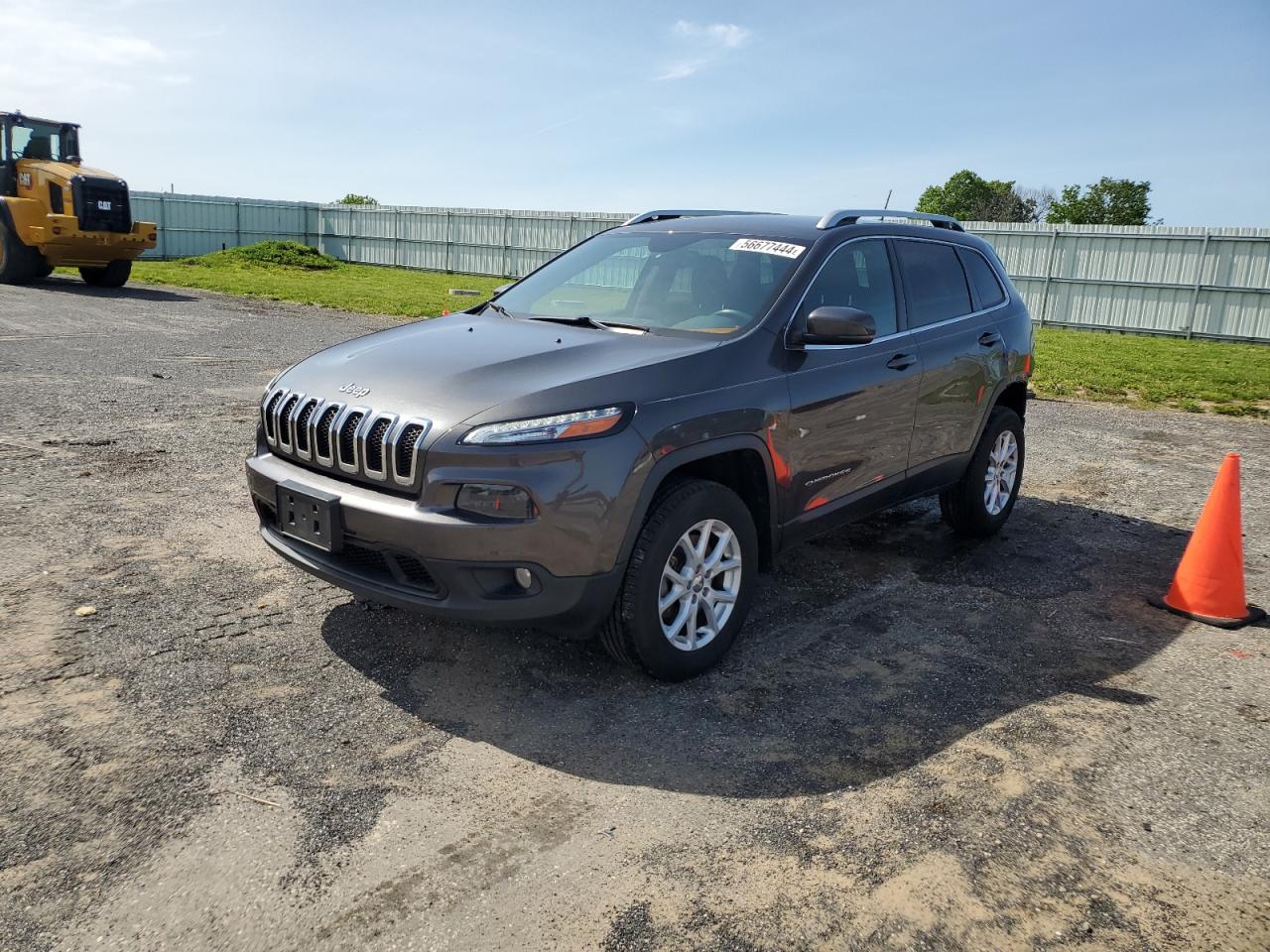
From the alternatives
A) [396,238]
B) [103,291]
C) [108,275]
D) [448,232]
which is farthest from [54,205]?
[396,238]

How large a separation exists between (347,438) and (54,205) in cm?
1903

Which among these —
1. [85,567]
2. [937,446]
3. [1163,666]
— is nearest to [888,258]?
[937,446]

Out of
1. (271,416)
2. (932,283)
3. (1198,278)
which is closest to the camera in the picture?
(271,416)

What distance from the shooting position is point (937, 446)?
5434mm

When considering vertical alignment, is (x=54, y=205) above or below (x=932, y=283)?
above

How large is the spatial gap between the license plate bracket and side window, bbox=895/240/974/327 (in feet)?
10.4

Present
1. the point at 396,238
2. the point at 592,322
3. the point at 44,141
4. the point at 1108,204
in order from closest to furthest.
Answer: the point at 592,322
the point at 44,141
the point at 396,238
the point at 1108,204

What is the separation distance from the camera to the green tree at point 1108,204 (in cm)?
7094

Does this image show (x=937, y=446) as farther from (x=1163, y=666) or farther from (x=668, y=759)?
(x=668, y=759)

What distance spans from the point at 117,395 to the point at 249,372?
78.9 inches

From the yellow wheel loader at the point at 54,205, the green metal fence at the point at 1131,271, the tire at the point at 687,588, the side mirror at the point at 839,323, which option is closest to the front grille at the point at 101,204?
the yellow wheel loader at the point at 54,205

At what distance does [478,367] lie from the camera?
148 inches

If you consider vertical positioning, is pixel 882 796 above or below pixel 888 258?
below

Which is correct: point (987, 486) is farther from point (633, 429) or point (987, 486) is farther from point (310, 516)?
point (310, 516)
